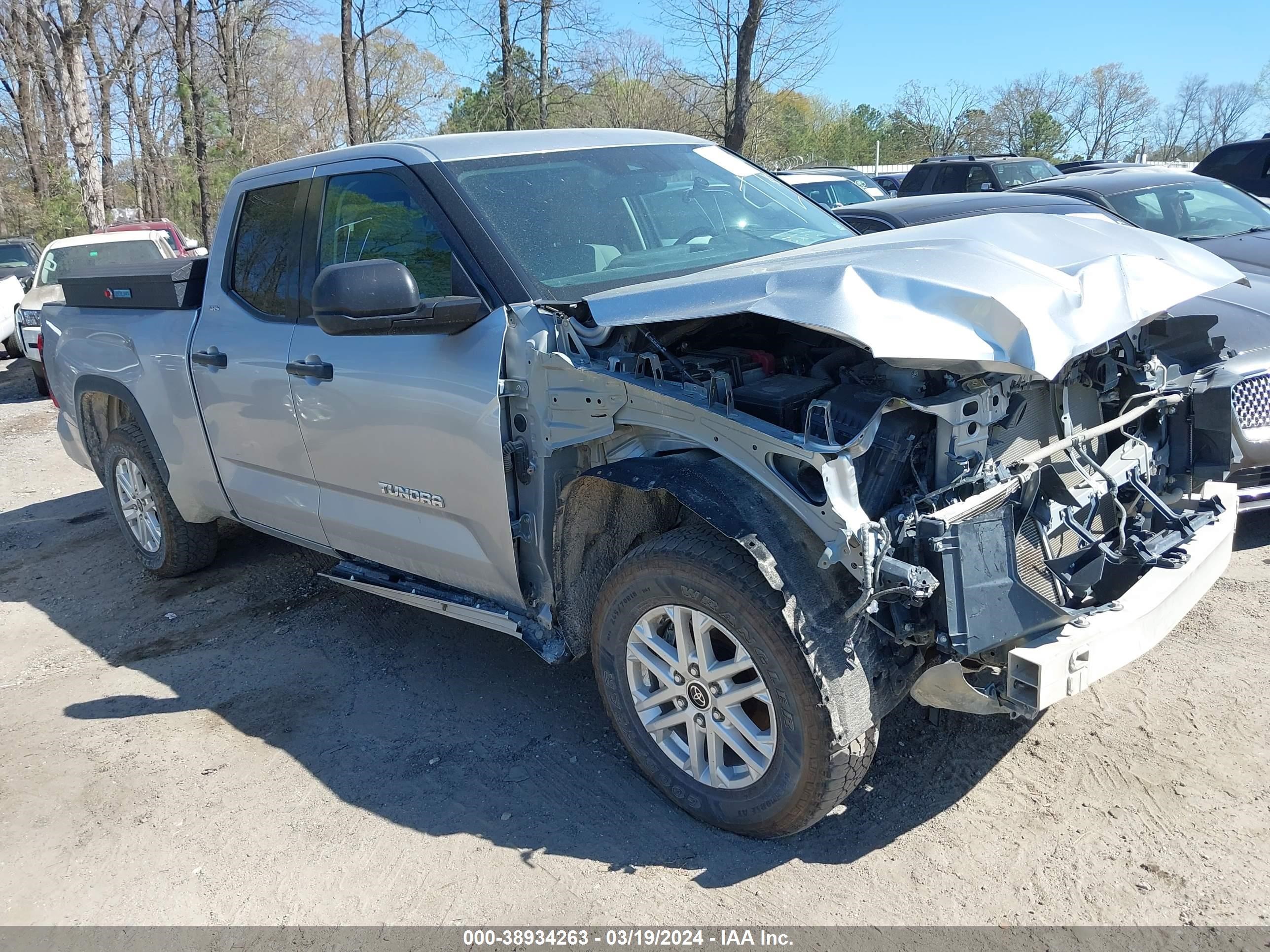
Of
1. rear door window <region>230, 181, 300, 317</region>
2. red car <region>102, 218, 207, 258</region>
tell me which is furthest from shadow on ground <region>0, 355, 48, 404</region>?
rear door window <region>230, 181, 300, 317</region>

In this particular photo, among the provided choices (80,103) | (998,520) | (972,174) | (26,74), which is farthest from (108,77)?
(998,520)

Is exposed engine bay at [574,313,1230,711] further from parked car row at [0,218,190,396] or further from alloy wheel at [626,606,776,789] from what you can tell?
parked car row at [0,218,190,396]

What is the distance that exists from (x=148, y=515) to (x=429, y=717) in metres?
2.71

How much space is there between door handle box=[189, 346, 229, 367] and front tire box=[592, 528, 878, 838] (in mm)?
2319

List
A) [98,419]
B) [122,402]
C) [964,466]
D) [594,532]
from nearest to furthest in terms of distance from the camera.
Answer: [964,466]
[594,532]
[122,402]
[98,419]

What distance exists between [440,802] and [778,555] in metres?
1.52

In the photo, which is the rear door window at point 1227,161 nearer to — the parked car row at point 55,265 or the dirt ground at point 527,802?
the dirt ground at point 527,802

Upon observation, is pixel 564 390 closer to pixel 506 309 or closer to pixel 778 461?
pixel 506 309

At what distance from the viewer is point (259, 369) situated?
4.29 meters

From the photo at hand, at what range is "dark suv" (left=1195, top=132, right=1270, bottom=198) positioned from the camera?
12.2 meters

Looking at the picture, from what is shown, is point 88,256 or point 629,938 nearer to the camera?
point 629,938

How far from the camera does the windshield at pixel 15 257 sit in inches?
669

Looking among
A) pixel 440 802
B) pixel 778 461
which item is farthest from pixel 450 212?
pixel 440 802

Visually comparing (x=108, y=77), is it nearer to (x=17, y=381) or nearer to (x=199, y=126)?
(x=199, y=126)
